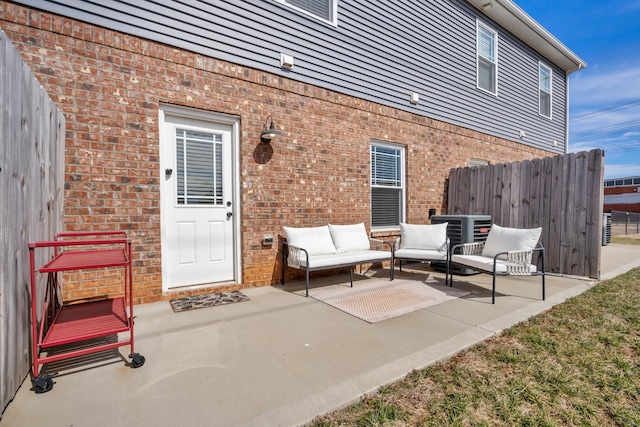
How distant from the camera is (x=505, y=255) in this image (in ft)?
14.6

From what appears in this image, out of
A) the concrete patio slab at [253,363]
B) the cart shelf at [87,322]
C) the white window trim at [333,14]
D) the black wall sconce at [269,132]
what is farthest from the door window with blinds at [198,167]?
the white window trim at [333,14]

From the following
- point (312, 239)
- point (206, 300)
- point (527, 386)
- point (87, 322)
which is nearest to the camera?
point (527, 386)

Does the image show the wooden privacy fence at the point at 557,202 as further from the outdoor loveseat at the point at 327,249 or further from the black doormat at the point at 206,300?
the black doormat at the point at 206,300

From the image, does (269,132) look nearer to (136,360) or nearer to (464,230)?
(136,360)

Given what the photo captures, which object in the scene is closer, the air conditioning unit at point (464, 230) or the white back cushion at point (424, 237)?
→ the white back cushion at point (424, 237)

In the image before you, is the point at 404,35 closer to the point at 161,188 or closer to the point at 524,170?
the point at 524,170

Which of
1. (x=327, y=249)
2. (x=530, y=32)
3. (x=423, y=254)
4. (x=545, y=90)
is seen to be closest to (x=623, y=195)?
(x=545, y=90)

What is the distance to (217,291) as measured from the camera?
423 cm

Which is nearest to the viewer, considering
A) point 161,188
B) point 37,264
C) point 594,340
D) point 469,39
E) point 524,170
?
point 37,264

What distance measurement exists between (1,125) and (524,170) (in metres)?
7.15

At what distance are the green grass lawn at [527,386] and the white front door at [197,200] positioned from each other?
300 cm

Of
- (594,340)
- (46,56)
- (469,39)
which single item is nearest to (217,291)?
(46,56)

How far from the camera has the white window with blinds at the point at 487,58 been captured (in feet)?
26.0

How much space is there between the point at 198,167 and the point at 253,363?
9.12 ft
